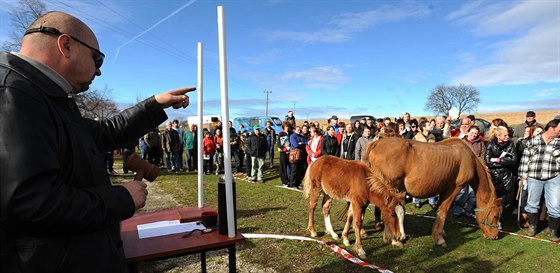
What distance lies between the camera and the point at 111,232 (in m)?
1.41

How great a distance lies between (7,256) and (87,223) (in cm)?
28

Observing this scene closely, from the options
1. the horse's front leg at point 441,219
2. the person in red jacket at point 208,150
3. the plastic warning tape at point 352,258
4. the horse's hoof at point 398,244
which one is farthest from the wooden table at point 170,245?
the person in red jacket at point 208,150

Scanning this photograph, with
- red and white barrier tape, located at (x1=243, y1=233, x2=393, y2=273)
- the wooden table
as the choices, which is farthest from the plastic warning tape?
the wooden table

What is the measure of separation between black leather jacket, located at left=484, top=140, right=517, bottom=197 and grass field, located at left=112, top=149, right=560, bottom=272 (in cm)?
88

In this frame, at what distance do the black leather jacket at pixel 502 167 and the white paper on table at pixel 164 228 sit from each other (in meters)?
6.50

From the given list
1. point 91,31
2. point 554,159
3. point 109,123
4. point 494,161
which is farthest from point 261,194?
point 91,31

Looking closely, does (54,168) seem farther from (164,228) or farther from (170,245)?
(164,228)

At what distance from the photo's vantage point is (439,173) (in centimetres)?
529

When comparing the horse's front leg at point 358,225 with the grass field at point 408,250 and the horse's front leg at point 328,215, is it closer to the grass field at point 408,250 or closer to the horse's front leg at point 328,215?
the grass field at point 408,250

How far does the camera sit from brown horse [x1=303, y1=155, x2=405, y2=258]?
477 centimetres

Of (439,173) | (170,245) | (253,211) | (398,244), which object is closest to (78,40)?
(170,245)

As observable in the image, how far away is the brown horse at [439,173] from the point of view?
5.33 meters

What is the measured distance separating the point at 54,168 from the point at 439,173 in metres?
5.57

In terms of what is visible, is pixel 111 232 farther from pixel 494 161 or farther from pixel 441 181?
pixel 494 161
